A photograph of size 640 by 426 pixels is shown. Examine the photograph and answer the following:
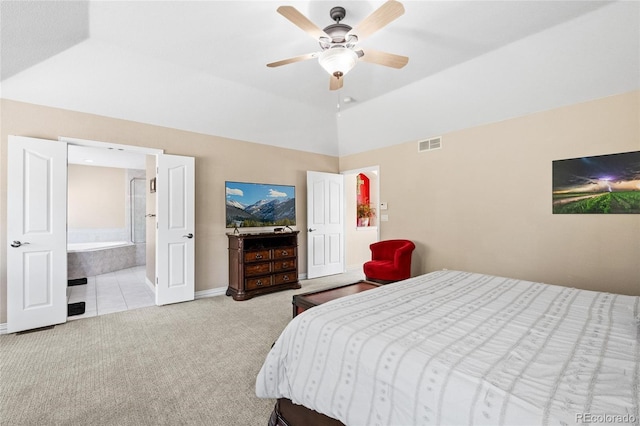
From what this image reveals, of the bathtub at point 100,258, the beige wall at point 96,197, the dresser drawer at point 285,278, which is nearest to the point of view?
the dresser drawer at point 285,278

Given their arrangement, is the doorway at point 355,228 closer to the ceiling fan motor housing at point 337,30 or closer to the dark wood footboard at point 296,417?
the ceiling fan motor housing at point 337,30

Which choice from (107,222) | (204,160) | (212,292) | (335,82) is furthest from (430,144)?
(107,222)

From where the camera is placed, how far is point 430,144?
183 inches

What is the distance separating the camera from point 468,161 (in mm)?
4211

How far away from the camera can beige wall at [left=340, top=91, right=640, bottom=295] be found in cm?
307

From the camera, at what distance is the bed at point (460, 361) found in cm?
92

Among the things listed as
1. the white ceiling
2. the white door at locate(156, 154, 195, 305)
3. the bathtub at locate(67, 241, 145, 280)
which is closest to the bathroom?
the bathtub at locate(67, 241, 145, 280)

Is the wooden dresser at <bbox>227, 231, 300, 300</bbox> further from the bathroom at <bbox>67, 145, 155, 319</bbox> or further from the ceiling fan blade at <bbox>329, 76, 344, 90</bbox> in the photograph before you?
the ceiling fan blade at <bbox>329, 76, 344, 90</bbox>

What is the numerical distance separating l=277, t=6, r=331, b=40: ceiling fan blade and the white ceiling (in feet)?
1.68

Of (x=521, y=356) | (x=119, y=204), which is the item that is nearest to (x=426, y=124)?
(x=521, y=356)

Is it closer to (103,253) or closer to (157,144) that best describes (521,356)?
(157,144)

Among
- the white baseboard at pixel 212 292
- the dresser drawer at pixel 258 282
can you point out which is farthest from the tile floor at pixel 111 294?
the dresser drawer at pixel 258 282

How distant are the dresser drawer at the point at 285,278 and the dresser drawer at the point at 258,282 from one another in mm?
97

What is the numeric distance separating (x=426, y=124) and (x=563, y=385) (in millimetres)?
4105
